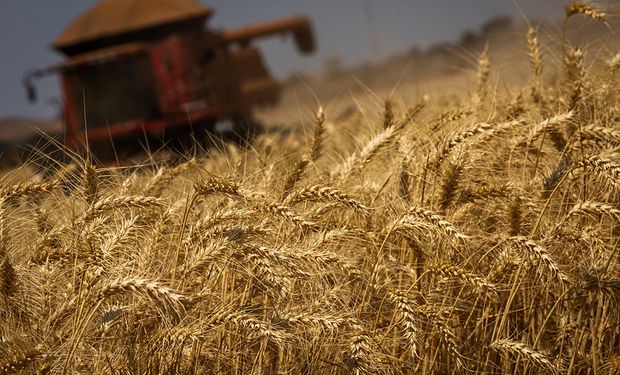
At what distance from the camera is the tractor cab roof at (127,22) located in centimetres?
1405

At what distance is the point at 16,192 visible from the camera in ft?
8.06

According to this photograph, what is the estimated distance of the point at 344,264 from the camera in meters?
2.48

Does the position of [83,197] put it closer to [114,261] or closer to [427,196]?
[114,261]

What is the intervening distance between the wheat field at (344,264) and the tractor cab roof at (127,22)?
11.6 meters

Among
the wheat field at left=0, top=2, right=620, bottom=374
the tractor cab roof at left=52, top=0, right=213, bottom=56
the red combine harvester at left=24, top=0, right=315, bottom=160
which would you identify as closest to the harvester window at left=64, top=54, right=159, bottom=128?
the red combine harvester at left=24, top=0, right=315, bottom=160

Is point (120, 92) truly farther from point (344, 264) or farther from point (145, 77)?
point (344, 264)

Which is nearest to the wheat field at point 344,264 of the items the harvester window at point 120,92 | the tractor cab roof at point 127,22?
the harvester window at point 120,92

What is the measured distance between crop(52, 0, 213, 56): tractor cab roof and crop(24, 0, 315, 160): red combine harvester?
0.02 meters

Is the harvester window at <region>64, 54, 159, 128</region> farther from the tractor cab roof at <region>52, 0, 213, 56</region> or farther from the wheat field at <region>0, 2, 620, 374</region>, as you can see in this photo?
the wheat field at <region>0, 2, 620, 374</region>

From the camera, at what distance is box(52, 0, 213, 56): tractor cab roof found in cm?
1405

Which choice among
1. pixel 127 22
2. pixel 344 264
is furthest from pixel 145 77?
pixel 344 264

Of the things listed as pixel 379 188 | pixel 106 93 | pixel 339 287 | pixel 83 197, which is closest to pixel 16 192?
pixel 83 197

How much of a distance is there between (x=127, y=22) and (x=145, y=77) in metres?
2.21

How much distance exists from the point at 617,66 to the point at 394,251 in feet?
4.15
